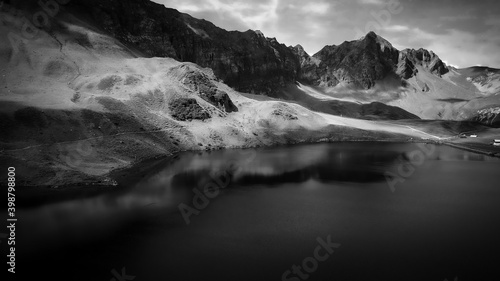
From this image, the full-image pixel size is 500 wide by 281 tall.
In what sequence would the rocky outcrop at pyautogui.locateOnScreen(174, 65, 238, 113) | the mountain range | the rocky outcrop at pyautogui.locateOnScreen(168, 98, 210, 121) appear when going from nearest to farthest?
the mountain range, the rocky outcrop at pyautogui.locateOnScreen(168, 98, 210, 121), the rocky outcrop at pyautogui.locateOnScreen(174, 65, 238, 113)

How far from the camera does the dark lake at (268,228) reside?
33188 millimetres

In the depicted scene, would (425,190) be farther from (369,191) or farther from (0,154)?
(0,154)

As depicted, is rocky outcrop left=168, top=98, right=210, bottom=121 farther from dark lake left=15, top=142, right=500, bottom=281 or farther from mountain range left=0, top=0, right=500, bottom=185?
dark lake left=15, top=142, right=500, bottom=281

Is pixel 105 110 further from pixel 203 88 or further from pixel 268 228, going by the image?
pixel 268 228

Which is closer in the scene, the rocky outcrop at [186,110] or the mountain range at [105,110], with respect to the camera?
the mountain range at [105,110]

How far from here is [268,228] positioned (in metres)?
44.0

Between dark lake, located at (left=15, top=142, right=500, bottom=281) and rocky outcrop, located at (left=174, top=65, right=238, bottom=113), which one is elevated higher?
rocky outcrop, located at (left=174, top=65, right=238, bottom=113)

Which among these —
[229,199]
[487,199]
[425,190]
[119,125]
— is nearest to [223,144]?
[119,125]

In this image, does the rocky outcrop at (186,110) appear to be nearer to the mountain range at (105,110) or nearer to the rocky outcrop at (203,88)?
the mountain range at (105,110)

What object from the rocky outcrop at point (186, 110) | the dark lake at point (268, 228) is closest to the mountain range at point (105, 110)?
the rocky outcrop at point (186, 110)

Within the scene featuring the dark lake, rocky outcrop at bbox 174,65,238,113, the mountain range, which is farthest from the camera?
rocky outcrop at bbox 174,65,238,113

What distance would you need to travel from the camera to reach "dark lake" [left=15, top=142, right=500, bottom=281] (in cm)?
3319

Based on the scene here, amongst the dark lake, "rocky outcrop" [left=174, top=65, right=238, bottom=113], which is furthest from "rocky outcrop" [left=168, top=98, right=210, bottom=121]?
the dark lake

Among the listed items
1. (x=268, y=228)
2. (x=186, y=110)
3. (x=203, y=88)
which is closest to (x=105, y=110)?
(x=186, y=110)
